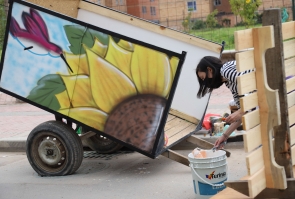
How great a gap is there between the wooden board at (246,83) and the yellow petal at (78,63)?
3.00 m

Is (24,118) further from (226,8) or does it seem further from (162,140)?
(226,8)

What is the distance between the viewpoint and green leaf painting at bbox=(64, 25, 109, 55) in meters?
6.84

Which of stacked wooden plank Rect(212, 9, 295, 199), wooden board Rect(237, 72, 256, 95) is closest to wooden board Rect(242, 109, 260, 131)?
stacked wooden plank Rect(212, 9, 295, 199)

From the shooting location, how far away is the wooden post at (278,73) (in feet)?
14.6

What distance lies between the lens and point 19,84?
734 centimetres

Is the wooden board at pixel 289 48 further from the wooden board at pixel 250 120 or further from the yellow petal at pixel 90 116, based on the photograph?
the yellow petal at pixel 90 116

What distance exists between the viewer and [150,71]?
6664 millimetres

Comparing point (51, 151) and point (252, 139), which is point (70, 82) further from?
point (252, 139)

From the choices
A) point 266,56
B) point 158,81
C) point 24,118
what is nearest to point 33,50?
point 158,81

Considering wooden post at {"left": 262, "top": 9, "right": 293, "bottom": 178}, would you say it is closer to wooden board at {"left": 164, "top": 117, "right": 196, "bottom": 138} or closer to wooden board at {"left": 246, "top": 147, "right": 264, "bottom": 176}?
wooden board at {"left": 246, "top": 147, "right": 264, "bottom": 176}

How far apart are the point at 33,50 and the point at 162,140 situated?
1954 mm

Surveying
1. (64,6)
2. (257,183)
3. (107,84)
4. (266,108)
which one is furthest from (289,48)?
(64,6)

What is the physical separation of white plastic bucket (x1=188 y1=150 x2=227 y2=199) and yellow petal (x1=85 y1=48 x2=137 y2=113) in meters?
1.46

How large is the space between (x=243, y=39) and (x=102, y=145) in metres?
4.74
